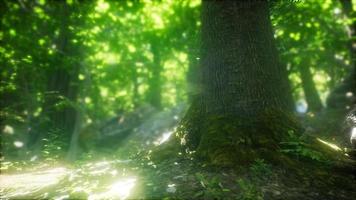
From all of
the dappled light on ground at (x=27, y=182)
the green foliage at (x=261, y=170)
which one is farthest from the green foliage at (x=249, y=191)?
the dappled light on ground at (x=27, y=182)

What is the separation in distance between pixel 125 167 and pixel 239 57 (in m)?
2.90

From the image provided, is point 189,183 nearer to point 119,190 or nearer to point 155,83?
point 119,190

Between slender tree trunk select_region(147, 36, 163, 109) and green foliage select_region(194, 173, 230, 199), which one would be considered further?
slender tree trunk select_region(147, 36, 163, 109)

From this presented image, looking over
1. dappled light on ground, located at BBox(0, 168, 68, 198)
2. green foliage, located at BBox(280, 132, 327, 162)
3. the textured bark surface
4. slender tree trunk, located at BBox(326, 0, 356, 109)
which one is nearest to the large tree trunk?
the textured bark surface

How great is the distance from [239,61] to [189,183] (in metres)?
2.56

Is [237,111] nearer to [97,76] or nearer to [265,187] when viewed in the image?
[265,187]

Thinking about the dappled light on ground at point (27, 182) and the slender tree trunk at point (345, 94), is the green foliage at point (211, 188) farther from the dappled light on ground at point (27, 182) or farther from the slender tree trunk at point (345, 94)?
the slender tree trunk at point (345, 94)

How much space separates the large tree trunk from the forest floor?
21.1 inches

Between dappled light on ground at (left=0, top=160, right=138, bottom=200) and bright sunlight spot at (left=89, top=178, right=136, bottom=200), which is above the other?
dappled light on ground at (left=0, top=160, right=138, bottom=200)

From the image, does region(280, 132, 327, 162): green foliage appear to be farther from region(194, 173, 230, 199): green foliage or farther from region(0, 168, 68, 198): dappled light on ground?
region(0, 168, 68, 198): dappled light on ground

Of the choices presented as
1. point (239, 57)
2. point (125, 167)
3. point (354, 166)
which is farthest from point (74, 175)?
point (354, 166)

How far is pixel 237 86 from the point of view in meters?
5.88

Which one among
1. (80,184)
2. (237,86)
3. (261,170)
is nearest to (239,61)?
(237,86)

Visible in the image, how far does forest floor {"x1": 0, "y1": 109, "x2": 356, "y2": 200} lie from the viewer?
168 inches
